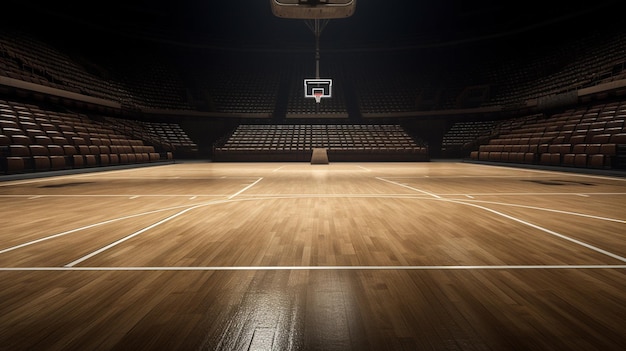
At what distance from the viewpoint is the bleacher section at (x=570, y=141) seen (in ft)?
23.5

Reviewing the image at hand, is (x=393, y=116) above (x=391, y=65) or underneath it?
underneath

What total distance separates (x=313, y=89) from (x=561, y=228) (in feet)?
40.1

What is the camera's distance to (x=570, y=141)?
27.9ft

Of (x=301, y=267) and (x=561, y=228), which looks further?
(x=561, y=228)

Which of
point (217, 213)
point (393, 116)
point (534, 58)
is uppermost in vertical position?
point (534, 58)

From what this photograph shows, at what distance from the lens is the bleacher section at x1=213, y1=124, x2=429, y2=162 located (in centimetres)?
1350

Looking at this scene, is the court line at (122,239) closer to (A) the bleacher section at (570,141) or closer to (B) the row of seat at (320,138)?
(A) the bleacher section at (570,141)

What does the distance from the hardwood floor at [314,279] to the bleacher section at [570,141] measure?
17.5 ft

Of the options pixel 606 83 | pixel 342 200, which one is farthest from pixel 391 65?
pixel 342 200

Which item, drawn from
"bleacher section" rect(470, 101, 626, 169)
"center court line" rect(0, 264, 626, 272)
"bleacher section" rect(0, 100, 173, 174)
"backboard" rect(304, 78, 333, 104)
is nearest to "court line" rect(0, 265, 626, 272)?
"center court line" rect(0, 264, 626, 272)

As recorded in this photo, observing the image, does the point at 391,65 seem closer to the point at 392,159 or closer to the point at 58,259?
the point at 392,159

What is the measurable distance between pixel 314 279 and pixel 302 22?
58.1 feet

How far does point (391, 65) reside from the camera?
18188 mm

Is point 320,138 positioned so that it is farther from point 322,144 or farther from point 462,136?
point 462,136
